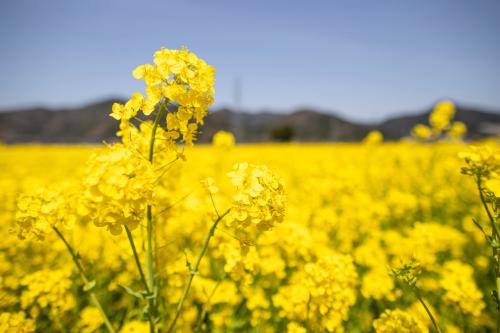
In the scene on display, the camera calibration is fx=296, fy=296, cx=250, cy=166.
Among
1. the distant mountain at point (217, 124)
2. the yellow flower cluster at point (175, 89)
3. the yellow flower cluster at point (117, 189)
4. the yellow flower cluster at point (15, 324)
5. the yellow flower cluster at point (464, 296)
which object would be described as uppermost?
the yellow flower cluster at point (175, 89)

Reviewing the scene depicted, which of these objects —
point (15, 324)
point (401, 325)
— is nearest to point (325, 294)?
point (401, 325)

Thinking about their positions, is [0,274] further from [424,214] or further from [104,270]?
[424,214]

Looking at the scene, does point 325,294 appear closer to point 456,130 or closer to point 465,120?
point 456,130

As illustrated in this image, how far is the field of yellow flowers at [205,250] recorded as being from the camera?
4.19 ft

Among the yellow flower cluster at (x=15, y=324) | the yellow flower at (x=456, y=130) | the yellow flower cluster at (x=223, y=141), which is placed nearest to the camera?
the yellow flower cluster at (x=15, y=324)

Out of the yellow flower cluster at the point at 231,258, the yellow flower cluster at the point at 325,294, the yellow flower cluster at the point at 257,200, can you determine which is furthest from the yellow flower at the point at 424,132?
the yellow flower cluster at the point at 257,200

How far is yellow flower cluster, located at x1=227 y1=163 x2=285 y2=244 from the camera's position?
124 cm

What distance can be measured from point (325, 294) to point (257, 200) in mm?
1078

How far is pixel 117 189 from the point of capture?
110cm

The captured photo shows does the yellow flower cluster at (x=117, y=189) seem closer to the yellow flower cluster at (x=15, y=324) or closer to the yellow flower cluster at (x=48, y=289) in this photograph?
the yellow flower cluster at (x=15, y=324)

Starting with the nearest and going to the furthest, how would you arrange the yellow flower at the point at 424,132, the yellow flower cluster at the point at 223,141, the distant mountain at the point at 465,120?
the yellow flower cluster at the point at 223,141
the yellow flower at the point at 424,132
the distant mountain at the point at 465,120

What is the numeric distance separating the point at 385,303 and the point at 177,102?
285cm

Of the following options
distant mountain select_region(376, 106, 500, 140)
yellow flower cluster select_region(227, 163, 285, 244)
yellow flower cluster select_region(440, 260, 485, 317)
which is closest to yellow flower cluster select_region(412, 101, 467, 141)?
yellow flower cluster select_region(440, 260, 485, 317)

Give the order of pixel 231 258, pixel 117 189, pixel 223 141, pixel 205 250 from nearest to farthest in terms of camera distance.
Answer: pixel 117 189 → pixel 205 250 → pixel 231 258 → pixel 223 141
